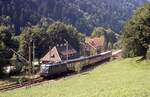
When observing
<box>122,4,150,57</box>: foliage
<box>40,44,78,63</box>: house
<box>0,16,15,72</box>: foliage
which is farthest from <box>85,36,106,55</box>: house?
<box>0,16,15,72</box>: foliage

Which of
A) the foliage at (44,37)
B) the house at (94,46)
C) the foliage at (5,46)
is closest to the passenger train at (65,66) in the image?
the foliage at (5,46)

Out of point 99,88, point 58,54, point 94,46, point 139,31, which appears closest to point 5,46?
point 58,54

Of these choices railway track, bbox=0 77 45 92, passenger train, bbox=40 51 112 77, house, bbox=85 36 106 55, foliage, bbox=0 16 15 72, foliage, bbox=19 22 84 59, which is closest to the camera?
railway track, bbox=0 77 45 92

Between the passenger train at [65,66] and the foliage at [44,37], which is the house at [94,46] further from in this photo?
the passenger train at [65,66]

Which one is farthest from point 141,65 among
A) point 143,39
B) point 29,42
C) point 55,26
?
point 55,26

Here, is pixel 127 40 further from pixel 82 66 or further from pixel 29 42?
pixel 29 42

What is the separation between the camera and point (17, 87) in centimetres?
5784

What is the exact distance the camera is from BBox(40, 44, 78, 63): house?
97838 millimetres

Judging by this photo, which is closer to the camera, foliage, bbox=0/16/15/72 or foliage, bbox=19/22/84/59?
foliage, bbox=0/16/15/72

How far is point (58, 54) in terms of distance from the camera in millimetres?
103562

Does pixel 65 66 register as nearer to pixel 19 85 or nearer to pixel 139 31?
pixel 19 85

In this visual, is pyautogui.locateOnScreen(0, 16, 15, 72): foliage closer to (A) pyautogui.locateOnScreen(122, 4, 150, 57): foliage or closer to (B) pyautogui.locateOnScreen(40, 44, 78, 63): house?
(B) pyautogui.locateOnScreen(40, 44, 78, 63): house

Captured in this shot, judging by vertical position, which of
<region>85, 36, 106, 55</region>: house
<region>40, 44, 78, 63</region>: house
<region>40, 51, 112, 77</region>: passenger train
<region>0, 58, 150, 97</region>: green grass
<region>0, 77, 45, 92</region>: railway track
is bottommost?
<region>0, 77, 45, 92</region>: railway track

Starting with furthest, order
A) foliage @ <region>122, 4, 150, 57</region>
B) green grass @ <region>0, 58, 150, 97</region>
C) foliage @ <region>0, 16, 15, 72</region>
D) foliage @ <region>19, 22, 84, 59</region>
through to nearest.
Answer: foliage @ <region>19, 22, 84, 59</region> → foliage @ <region>122, 4, 150, 57</region> → foliage @ <region>0, 16, 15, 72</region> → green grass @ <region>0, 58, 150, 97</region>
